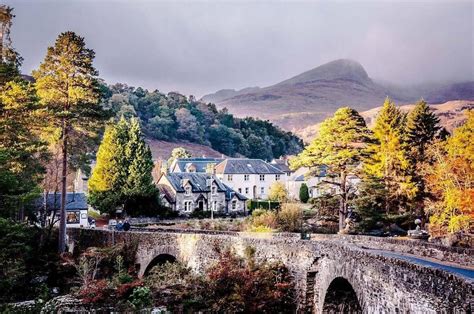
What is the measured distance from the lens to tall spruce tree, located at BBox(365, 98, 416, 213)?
120 ft

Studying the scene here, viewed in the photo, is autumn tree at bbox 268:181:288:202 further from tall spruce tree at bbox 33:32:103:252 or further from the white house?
tall spruce tree at bbox 33:32:103:252

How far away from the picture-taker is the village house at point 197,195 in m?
57.2

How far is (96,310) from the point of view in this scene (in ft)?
57.6

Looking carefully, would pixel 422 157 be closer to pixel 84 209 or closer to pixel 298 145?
pixel 84 209

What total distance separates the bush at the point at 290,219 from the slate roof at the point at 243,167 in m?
30.6

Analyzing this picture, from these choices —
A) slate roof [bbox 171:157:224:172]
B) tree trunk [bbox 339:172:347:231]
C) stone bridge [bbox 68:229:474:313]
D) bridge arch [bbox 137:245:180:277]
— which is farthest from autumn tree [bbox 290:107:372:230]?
slate roof [bbox 171:157:224:172]

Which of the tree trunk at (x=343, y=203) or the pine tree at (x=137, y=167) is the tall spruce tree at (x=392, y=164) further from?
the pine tree at (x=137, y=167)

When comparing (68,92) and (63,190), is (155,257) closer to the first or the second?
(63,190)

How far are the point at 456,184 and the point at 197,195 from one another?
109 feet

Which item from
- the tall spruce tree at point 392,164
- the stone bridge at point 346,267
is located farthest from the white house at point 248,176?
the stone bridge at point 346,267

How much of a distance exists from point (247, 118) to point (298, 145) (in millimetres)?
18024

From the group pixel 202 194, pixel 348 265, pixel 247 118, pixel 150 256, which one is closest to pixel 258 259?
pixel 348 265

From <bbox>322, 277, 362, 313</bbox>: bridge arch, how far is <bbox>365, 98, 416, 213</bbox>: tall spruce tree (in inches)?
792

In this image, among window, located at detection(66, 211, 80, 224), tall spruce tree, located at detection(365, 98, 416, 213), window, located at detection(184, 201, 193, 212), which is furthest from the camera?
window, located at detection(184, 201, 193, 212)
